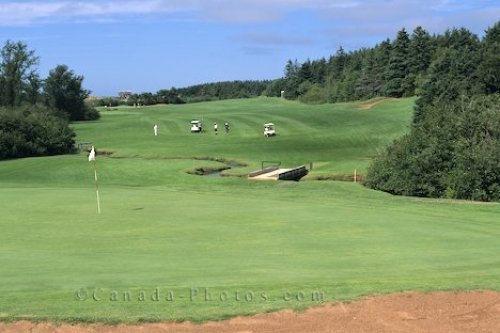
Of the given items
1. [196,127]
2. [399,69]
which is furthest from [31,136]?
[399,69]

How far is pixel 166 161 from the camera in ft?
152

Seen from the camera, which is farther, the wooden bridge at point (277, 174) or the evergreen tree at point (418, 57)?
the evergreen tree at point (418, 57)

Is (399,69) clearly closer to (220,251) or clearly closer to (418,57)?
(418,57)

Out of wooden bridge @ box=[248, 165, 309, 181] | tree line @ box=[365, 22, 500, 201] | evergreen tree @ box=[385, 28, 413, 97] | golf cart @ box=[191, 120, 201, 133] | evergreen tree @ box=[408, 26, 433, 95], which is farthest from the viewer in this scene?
evergreen tree @ box=[385, 28, 413, 97]

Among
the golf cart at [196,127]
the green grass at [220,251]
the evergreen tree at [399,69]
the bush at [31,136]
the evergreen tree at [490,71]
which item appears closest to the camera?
the green grass at [220,251]

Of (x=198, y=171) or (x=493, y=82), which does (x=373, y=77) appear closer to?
(x=493, y=82)

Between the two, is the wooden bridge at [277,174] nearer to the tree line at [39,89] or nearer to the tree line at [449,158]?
the tree line at [449,158]

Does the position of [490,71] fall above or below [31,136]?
above

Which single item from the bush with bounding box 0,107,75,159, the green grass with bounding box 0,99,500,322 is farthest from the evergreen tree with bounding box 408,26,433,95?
the green grass with bounding box 0,99,500,322

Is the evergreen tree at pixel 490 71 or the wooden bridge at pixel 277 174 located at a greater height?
the evergreen tree at pixel 490 71

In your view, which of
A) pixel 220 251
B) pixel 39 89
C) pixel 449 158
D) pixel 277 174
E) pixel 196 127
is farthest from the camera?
pixel 39 89

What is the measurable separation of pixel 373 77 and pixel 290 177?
297 ft

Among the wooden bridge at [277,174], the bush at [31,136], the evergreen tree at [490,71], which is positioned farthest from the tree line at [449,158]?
the evergreen tree at [490,71]

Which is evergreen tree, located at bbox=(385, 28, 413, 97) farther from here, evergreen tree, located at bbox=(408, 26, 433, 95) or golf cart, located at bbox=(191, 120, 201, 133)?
golf cart, located at bbox=(191, 120, 201, 133)
